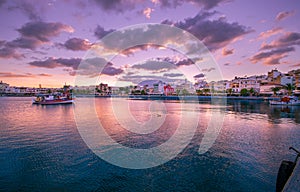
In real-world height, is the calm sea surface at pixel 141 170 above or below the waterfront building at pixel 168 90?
below

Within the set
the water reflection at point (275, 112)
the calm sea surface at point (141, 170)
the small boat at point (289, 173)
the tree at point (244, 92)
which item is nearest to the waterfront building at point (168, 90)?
the tree at point (244, 92)

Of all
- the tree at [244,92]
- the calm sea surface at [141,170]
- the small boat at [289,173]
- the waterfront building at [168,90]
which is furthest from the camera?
the waterfront building at [168,90]

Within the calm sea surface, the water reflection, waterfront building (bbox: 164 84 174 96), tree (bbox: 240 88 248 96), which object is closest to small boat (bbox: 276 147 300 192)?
the calm sea surface

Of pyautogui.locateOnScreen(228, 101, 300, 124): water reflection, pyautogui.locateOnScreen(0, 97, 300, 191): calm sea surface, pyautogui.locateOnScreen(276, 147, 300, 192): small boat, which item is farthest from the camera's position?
pyautogui.locateOnScreen(228, 101, 300, 124): water reflection

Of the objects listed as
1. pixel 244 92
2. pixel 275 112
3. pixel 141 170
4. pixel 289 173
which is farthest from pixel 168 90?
pixel 289 173

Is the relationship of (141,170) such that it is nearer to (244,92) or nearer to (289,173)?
(289,173)

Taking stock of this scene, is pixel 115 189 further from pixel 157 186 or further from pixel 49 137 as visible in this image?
pixel 49 137

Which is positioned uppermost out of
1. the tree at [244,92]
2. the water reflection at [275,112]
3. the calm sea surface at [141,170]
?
the tree at [244,92]

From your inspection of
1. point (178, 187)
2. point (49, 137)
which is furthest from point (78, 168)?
point (49, 137)

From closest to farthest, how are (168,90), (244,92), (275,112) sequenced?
(275,112) < (244,92) < (168,90)

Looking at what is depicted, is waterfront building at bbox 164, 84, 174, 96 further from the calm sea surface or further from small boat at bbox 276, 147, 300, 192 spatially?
small boat at bbox 276, 147, 300, 192

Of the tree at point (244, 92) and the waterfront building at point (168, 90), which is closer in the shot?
the tree at point (244, 92)

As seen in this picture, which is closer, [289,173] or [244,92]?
[289,173]

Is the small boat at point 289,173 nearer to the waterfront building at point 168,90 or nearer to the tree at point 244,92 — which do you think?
the tree at point 244,92
